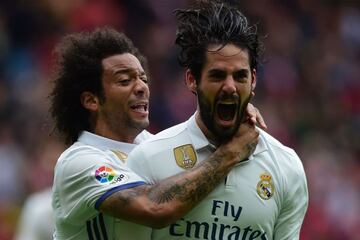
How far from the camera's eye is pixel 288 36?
15562mm

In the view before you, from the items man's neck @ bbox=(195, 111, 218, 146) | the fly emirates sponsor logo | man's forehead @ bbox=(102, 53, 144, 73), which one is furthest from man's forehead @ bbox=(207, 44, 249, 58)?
man's forehead @ bbox=(102, 53, 144, 73)

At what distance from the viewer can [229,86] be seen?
5938 mm

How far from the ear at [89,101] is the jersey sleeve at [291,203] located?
131 centimetres

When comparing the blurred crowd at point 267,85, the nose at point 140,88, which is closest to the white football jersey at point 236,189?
the nose at point 140,88

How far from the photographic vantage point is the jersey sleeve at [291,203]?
245 inches

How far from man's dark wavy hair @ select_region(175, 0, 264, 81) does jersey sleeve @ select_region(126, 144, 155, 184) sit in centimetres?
51

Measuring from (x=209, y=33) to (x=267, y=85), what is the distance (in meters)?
8.60

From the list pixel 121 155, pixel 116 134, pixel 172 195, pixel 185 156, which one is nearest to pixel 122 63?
pixel 116 134

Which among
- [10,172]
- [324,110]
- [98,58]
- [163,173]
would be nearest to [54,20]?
[10,172]

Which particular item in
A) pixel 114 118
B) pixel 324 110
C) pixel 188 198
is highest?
pixel 324 110

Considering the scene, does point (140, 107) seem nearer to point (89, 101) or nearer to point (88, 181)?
point (89, 101)

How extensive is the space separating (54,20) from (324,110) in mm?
3645

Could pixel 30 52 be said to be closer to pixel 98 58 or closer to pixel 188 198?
pixel 98 58

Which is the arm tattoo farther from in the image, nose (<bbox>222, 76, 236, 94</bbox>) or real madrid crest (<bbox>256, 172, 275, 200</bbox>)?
nose (<bbox>222, 76, 236, 94</bbox>)
